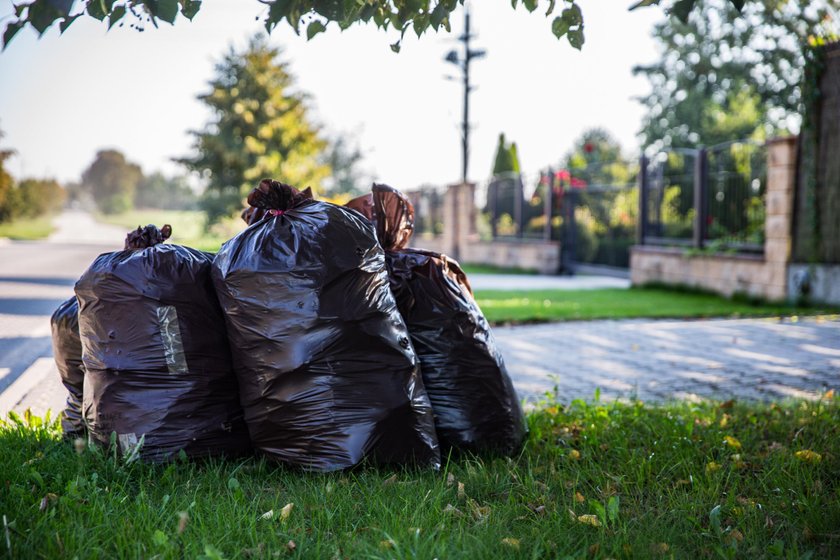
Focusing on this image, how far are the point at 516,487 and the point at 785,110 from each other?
28963 mm

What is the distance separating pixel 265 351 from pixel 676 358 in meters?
4.58

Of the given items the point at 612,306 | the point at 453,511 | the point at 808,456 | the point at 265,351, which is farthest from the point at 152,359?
the point at 612,306

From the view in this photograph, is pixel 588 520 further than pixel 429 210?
No

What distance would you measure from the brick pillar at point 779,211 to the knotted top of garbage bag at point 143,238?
9278 mm

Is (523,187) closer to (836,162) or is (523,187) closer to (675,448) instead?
(836,162)

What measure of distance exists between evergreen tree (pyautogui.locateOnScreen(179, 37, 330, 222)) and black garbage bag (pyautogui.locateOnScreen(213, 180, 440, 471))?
33.7m

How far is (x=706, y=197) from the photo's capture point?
1271cm

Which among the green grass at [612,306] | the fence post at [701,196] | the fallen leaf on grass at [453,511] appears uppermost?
the fence post at [701,196]

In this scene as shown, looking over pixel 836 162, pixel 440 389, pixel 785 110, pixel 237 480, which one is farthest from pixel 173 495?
pixel 785 110

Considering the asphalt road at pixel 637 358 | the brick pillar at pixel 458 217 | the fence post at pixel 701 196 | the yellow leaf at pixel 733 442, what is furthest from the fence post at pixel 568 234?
the yellow leaf at pixel 733 442

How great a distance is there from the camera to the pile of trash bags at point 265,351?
308 cm

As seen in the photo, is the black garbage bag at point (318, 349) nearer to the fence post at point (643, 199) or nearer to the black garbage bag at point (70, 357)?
the black garbage bag at point (70, 357)

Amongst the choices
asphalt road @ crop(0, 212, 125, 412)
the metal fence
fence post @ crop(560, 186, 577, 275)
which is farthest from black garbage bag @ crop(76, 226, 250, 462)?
the metal fence

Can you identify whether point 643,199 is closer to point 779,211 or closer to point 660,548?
point 779,211
